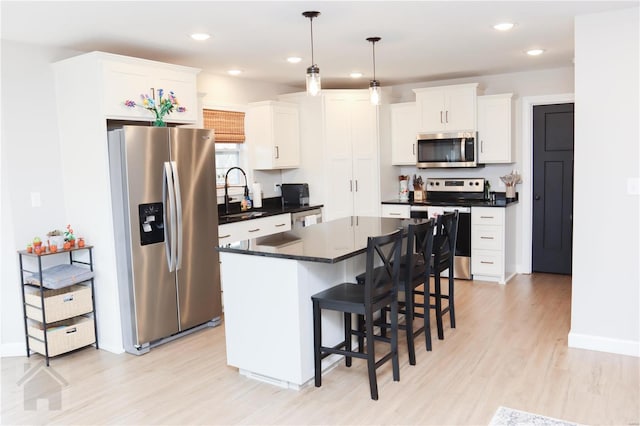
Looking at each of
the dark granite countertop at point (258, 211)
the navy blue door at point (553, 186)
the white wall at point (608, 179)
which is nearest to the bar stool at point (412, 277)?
the white wall at point (608, 179)

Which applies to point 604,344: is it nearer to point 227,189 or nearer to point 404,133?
point 404,133

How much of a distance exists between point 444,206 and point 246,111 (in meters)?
2.46

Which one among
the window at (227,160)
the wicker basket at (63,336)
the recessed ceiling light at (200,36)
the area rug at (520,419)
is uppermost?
the recessed ceiling light at (200,36)

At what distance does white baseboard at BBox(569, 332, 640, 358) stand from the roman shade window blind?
12.2 ft

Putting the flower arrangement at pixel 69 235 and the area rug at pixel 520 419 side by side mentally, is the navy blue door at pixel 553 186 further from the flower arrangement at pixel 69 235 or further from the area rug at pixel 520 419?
the flower arrangement at pixel 69 235

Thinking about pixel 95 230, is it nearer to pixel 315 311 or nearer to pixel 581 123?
pixel 315 311

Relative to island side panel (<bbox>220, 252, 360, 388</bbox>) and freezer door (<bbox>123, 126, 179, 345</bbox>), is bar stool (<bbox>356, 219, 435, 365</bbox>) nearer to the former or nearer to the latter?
island side panel (<bbox>220, 252, 360, 388</bbox>)

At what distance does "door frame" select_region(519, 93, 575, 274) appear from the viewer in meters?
5.86

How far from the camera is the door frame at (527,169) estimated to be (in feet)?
19.2

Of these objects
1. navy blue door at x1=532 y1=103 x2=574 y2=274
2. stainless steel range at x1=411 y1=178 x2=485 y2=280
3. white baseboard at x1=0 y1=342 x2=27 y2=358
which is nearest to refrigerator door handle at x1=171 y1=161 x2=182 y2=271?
white baseboard at x1=0 y1=342 x2=27 y2=358

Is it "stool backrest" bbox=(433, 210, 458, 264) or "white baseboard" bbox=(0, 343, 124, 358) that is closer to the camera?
"white baseboard" bbox=(0, 343, 124, 358)

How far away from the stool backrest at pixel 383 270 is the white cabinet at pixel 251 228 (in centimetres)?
187

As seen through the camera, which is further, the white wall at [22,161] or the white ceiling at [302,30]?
the white wall at [22,161]

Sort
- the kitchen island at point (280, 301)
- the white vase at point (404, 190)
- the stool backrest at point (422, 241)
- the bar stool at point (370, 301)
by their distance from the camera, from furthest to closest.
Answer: the white vase at point (404, 190) < the stool backrest at point (422, 241) < the kitchen island at point (280, 301) < the bar stool at point (370, 301)
